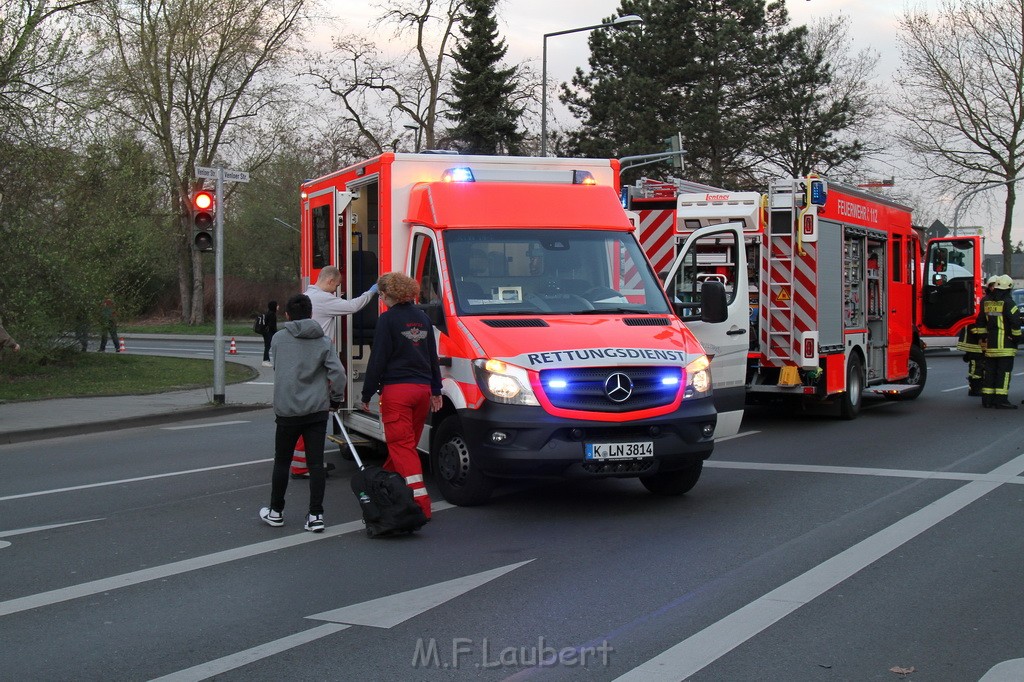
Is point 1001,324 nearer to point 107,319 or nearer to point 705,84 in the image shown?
point 107,319

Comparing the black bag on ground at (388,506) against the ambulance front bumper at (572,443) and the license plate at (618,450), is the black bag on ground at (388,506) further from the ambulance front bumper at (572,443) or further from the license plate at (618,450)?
the license plate at (618,450)

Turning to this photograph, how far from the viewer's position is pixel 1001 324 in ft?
52.5

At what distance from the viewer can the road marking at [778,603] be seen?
485 centimetres

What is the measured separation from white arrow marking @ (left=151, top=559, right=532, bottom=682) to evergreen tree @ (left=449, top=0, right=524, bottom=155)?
42186 mm

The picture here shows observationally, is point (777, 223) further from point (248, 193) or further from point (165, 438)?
point (248, 193)

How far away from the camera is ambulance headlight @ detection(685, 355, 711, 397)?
830 centimetres

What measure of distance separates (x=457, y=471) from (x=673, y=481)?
179cm

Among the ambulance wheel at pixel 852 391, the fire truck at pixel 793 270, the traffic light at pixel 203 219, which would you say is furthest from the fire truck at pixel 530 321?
the traffic light at pixel 203 219

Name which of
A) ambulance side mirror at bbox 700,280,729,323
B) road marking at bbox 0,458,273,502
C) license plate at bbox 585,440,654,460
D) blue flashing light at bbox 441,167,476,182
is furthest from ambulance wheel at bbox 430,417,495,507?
road marking at bbox 0,458,273,502

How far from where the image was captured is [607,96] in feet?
156

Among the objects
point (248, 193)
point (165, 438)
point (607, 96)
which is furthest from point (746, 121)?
point (165, 438)

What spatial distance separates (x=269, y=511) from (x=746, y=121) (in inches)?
1572

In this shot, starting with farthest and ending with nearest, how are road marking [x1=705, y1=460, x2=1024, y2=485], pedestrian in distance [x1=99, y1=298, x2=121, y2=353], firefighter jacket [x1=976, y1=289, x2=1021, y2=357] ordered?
pedestrian in distance [x1=99, y1=298, x2=121, y2=353] < firefighter jacket [x1=976, y1=289, x2=1021, y2=357] < road marking [x1=705, y1=460, x2=1024, y2=485]

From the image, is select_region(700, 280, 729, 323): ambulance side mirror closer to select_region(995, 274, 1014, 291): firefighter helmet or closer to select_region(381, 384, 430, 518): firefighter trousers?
select_region(381, 384, 430, 518): firefighter trousers
